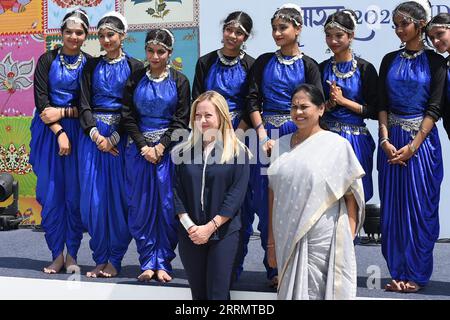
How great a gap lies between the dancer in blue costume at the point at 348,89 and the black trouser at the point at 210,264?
1.06 metres

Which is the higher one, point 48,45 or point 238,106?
point 48,45

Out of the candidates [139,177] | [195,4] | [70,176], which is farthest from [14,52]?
[139,177]

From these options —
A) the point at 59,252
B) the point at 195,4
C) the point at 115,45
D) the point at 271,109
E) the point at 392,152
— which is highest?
the point at 195,4

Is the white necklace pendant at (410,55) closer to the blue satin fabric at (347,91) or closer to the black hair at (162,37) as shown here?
the blue satin fabric at (347,91)

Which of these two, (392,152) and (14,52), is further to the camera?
(14,52)

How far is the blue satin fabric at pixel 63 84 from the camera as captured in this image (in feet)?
13.7

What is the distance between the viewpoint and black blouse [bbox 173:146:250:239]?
3.02 meters

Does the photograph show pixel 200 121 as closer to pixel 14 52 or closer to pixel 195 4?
pixel 195 4

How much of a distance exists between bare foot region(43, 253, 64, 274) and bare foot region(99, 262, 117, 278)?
1.17 ft

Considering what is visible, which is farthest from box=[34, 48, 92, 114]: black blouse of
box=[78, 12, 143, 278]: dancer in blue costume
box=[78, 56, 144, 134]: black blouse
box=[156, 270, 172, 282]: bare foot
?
box=[156, 270, 172, 282]: bare foot

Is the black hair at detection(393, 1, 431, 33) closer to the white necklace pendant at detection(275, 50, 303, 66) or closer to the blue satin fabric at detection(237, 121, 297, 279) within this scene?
the white necklace pendant at detection(275, 50, 303, 66)

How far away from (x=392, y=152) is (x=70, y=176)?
6.69 ft

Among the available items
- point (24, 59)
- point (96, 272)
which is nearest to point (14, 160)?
point (24, 59)

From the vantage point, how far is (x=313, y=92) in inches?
114
